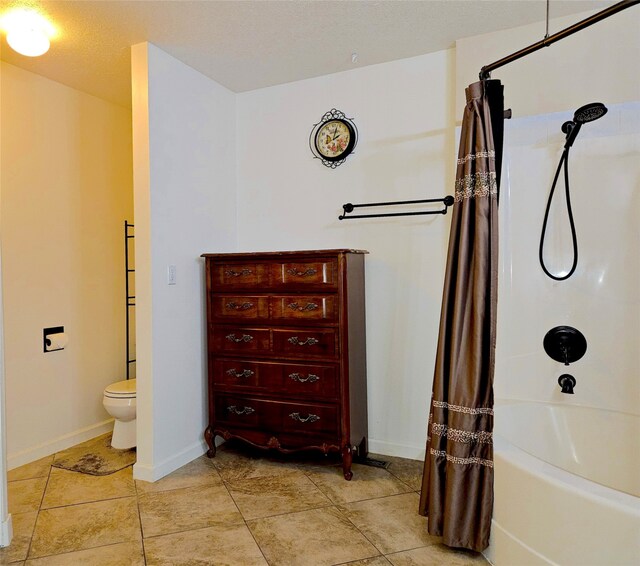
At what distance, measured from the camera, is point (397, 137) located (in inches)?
120

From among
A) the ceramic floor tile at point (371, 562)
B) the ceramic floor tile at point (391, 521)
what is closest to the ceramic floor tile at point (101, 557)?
the ceramic floor tile at point (371, 562)

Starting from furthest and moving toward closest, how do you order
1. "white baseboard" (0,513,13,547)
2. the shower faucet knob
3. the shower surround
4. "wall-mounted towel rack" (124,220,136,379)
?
"wall-mounted towel rack" (124,220,136,379) → the shower faucet knob → the shower surround → "white baseboard" (0,513,13,547)

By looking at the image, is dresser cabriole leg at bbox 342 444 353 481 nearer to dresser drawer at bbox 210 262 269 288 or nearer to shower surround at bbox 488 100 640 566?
shower surround at bbox 488 100 640 566

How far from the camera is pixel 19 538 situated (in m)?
2.12

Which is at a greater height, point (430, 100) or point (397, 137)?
point (430, 100)

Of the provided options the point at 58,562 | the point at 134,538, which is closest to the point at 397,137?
the point at 134,538

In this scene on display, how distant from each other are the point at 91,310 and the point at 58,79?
5.19 feet

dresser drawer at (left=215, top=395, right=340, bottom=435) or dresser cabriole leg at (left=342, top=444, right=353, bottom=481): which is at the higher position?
dresser drawer at (left=215, top=395, right=340, bottom=435)

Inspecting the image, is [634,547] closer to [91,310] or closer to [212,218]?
[212,218]

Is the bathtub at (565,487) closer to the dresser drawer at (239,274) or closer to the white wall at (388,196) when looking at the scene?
the white wall at (388,196)

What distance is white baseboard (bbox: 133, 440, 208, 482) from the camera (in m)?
2.73

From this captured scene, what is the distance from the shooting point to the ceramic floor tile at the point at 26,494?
7.90 ft

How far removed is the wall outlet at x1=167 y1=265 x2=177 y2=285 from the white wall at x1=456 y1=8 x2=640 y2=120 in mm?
1918

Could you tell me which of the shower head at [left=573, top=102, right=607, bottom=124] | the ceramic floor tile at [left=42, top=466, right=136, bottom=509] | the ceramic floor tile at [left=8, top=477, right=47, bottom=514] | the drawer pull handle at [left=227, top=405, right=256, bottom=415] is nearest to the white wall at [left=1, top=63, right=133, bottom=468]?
the ceramic floor tile at [left=8, top=477, right=47, bottom=514]
